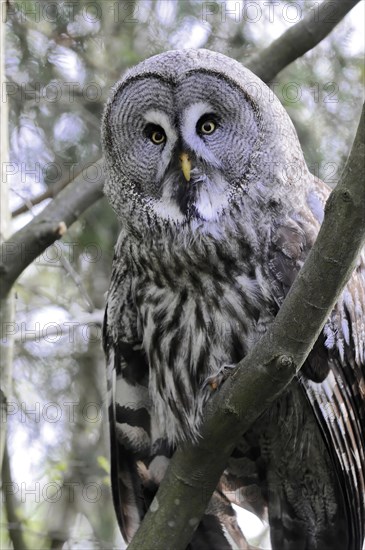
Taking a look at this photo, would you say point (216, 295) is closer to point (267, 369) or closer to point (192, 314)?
point (192, 314)

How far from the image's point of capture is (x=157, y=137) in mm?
3695

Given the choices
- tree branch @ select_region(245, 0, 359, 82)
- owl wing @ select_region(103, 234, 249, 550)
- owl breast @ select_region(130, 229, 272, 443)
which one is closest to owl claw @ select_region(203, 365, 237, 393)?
owl breast @ select_region(130, 229, 272, 443)

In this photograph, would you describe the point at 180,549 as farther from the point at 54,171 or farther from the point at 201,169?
the point at 54,171

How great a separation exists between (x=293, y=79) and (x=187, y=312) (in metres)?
2.07

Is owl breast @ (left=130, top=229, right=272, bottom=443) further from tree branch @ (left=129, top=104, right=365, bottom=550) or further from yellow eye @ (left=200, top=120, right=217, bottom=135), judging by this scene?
yellow eye @ (left=200, top=120, right=217, bottom=135)

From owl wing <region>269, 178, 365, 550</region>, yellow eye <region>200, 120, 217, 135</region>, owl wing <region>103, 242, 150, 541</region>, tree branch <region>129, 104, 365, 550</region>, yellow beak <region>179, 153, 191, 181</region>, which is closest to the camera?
tree branch <region>129, 104, 365, 550</region>

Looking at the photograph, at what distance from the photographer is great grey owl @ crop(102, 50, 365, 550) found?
3.46m

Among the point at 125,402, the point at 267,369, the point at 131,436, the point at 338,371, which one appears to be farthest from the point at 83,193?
the point at 267,369

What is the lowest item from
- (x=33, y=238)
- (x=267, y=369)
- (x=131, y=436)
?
(x=267, y=369)

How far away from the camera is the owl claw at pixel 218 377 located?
3.42 metres

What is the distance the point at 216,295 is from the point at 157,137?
67 centimetres

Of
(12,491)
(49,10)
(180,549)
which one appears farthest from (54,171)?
(180,549)

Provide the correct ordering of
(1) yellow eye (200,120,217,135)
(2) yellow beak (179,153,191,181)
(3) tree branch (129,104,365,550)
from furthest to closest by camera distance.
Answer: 1. (1) yellow eye (200,120,217,135)
2. (2) yellow beak (179,153,191,181)
3. (3) tree branch (129,104,365,550)

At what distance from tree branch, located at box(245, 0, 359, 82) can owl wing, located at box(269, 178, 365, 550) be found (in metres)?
0.81
